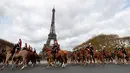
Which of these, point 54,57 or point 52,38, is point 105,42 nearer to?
point 52,38

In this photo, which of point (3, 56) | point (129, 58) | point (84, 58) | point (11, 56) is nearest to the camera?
point (11, 56)

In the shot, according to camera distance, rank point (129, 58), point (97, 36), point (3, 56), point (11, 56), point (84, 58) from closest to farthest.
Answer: point (11, 56) → point (3, 56) → point (84, 58) → point (129, 58) → point (97, 36)

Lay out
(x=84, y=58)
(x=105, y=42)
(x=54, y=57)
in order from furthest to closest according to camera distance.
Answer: (x=105, y=42)
(x=84, y=58)
(x=54, y=57)

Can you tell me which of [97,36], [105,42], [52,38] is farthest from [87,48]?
[97,36]

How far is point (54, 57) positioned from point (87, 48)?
5.92 meters

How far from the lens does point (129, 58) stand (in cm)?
2955

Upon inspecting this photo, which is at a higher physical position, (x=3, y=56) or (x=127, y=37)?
(x=127, y=37)

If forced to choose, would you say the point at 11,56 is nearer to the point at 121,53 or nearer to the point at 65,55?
the point at 65,55

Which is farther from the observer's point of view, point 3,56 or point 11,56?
point 3,56

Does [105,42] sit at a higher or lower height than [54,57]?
higher

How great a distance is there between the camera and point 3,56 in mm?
23234

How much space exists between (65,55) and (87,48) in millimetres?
4959

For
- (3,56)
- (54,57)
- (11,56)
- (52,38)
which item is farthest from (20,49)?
(52,38)

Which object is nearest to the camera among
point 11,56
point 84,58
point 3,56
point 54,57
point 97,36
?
point 11,56
